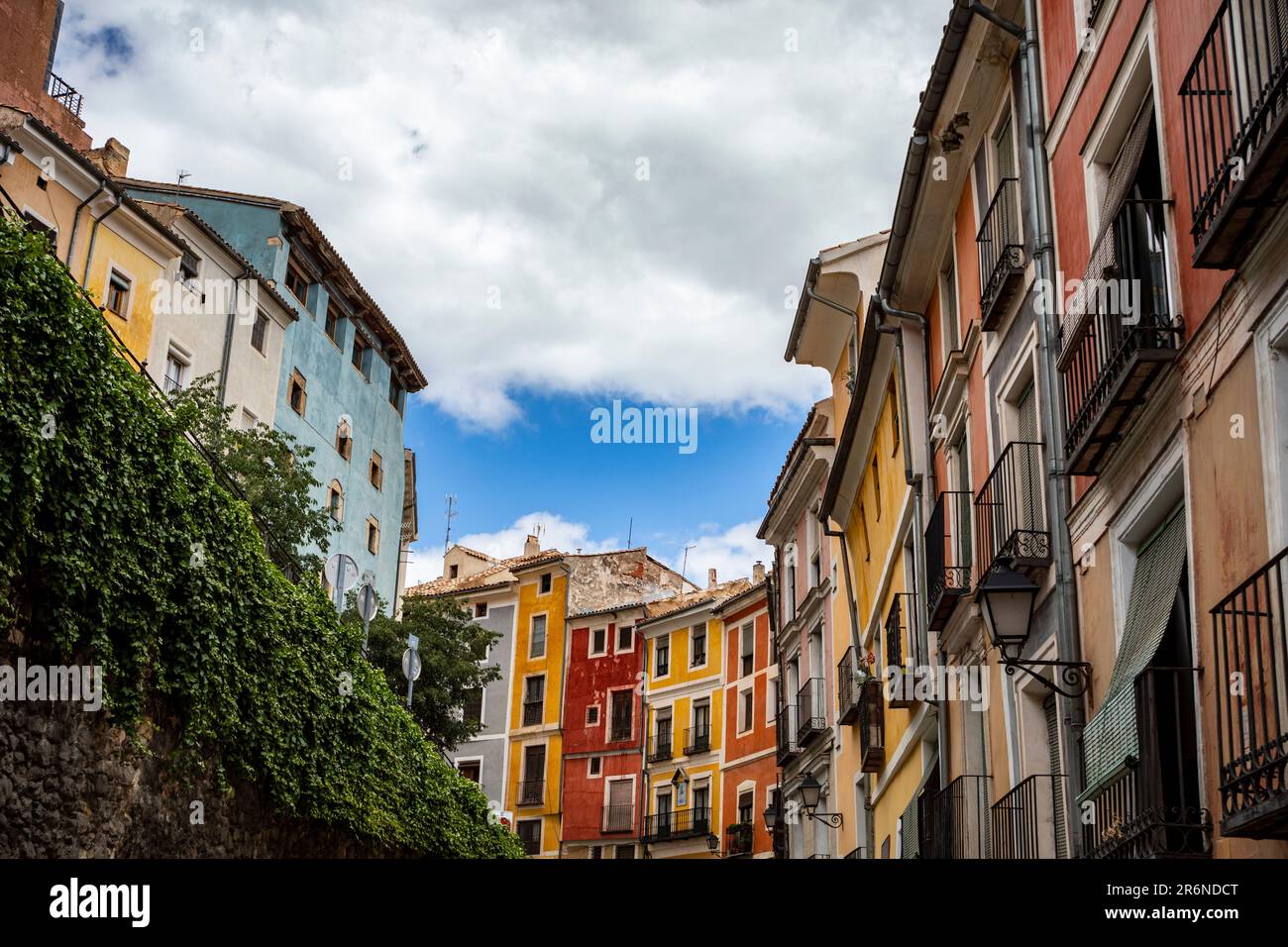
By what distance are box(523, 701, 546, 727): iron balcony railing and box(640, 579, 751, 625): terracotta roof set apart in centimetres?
594

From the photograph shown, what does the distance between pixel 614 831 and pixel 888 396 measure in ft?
119

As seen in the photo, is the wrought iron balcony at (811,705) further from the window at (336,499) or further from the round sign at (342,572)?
the window at (336,499)

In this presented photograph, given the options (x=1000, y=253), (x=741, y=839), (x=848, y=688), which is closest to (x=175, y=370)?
(x=848, y=688)

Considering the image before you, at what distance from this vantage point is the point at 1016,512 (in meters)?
12.5

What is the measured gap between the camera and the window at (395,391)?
161ft

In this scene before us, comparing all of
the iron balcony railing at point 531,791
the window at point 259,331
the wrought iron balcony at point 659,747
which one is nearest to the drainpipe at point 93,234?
the window at point 259,331

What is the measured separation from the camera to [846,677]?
2481cm

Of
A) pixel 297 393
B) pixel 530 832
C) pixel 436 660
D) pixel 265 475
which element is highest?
pixel 297 393

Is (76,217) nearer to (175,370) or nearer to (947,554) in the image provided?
(175,370)

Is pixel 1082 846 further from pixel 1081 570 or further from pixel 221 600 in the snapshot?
pixel 221 600

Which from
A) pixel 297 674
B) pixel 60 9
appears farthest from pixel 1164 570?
pixel 60 9

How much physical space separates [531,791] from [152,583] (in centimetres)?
4682
